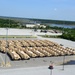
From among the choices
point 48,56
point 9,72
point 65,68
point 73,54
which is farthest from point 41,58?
point 9,72

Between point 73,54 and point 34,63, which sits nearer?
point 34,63

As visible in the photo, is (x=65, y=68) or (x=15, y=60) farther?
(x=15, y=60)

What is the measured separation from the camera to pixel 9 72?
15.7 meters

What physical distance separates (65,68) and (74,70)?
942 mm

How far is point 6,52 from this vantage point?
2872 centimetres

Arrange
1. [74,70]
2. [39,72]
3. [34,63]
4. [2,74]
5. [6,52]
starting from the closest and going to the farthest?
[2,74]
[39,72]
[74,70]
[34,63]
[6,52]

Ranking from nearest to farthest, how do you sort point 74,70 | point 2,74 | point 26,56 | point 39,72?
1. point 2,74
2. point 39,72
3. point 74,70
4. point 26,56

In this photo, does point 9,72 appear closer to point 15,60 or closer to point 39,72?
point 39,72

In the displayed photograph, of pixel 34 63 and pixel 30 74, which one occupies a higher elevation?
pixel 30 74

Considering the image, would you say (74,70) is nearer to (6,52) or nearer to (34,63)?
(34,63)

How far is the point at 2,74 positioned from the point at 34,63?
34.6 feet

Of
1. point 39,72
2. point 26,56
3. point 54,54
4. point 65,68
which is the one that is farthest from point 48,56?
point 39,72

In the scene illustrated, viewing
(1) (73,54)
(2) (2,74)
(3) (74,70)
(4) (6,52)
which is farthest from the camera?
(1) (73,54)

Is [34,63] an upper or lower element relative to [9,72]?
lower
